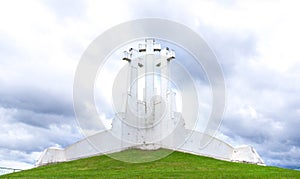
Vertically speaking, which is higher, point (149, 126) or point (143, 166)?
point (149, 126)

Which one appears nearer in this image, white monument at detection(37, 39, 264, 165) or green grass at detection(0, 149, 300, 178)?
green grass at detection(0, 149, 300, 178)

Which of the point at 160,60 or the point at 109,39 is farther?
the point at 160,60

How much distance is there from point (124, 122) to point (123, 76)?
774cm

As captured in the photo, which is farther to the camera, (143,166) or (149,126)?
(149,126)

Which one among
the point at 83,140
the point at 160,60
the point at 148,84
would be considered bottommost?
the point at 83,140

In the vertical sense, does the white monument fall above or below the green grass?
above

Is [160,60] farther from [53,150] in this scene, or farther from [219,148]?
[53,150]

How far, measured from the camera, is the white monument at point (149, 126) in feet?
159

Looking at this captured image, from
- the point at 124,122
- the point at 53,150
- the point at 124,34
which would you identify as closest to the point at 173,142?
the point at 124,122

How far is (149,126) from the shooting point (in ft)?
165

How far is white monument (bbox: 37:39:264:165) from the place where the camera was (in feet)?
→ 159

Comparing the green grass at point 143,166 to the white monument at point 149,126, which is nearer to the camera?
the green grass at point 143,166

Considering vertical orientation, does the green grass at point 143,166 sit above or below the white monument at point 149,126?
below

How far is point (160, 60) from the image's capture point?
172 ft
